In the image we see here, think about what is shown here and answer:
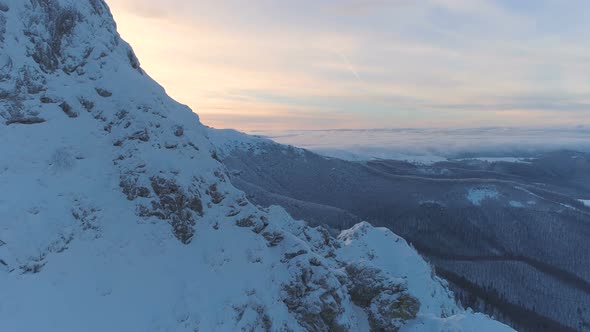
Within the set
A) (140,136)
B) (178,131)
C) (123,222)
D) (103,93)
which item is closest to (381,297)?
(123,222)

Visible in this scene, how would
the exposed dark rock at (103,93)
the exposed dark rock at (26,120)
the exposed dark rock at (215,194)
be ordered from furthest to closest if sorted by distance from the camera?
the exposed dark rock at (103,93) → the exposed dark rock at (215,194) → the exposed dark rock at (26,120)

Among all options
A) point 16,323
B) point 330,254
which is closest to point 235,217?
point 16,323

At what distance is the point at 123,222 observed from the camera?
35.5 metres

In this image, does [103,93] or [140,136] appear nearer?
[140,136]

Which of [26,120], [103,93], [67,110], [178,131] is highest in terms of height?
[103,93]

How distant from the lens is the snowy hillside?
29.4m

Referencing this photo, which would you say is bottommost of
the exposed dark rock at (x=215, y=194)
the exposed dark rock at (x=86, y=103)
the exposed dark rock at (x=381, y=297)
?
the exposed dark rock at (x=381, y=297)

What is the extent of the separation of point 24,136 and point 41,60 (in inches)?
421

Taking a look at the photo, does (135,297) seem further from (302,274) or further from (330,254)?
(330,254)

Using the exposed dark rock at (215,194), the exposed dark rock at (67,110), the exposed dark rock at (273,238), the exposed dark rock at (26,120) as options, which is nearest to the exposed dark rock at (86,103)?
the exposed dark rock at (67,110)

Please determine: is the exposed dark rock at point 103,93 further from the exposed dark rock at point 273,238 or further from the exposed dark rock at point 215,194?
the exposed dark rock at point 273,238

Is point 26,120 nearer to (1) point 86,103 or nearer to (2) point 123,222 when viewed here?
(1) point 86,103

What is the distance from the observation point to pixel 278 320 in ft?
115

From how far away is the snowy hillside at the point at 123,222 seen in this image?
1156 inches
